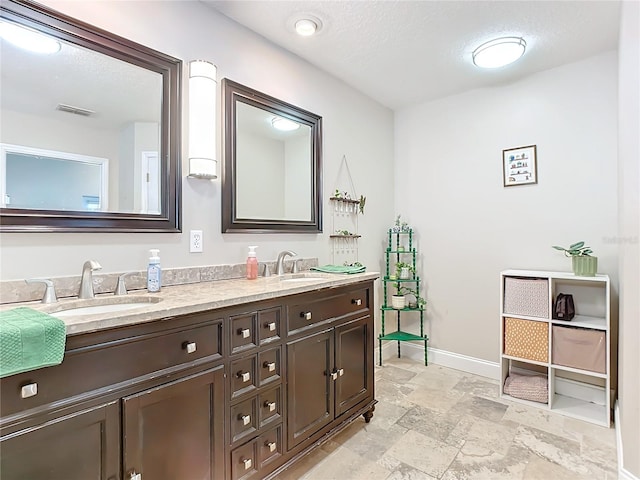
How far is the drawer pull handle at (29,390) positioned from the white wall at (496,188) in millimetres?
2969

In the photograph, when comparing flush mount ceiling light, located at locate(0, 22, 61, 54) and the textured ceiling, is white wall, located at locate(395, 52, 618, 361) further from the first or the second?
flush mount ceiling light, located at locate(0, 22, 61, 54)

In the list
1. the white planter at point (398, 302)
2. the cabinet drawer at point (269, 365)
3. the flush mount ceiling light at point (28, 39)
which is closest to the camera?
the flush mount ceiling light at point (28, 39)

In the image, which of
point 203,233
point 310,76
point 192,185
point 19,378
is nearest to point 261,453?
point 19,378

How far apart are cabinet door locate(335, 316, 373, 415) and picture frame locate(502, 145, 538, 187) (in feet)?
5.66

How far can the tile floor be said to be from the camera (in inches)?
68.2

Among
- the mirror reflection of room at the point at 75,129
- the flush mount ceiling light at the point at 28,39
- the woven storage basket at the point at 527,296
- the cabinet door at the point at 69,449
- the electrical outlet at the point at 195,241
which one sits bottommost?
the cabinet door at the point at 69,449

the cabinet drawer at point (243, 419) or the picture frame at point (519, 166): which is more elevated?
the picture frame at point (519, 166)

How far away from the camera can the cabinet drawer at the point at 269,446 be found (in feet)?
4.96

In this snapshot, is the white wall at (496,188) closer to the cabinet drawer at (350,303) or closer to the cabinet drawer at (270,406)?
the cabinet drawer at (350,303)

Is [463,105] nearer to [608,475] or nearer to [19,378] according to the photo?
[608,475]

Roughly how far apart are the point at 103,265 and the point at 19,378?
705 millimetres

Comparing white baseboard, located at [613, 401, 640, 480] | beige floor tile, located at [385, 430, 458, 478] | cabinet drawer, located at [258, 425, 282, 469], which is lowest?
beige floor tile, located at [385, 430, 458, 478]

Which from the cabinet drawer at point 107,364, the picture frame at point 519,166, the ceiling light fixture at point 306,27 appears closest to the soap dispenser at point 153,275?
the cabinet drawer at point 107,364

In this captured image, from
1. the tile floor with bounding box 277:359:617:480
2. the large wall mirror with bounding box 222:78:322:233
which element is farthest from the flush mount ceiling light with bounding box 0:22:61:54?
the tile floor with bounding box 277:359:617:480
